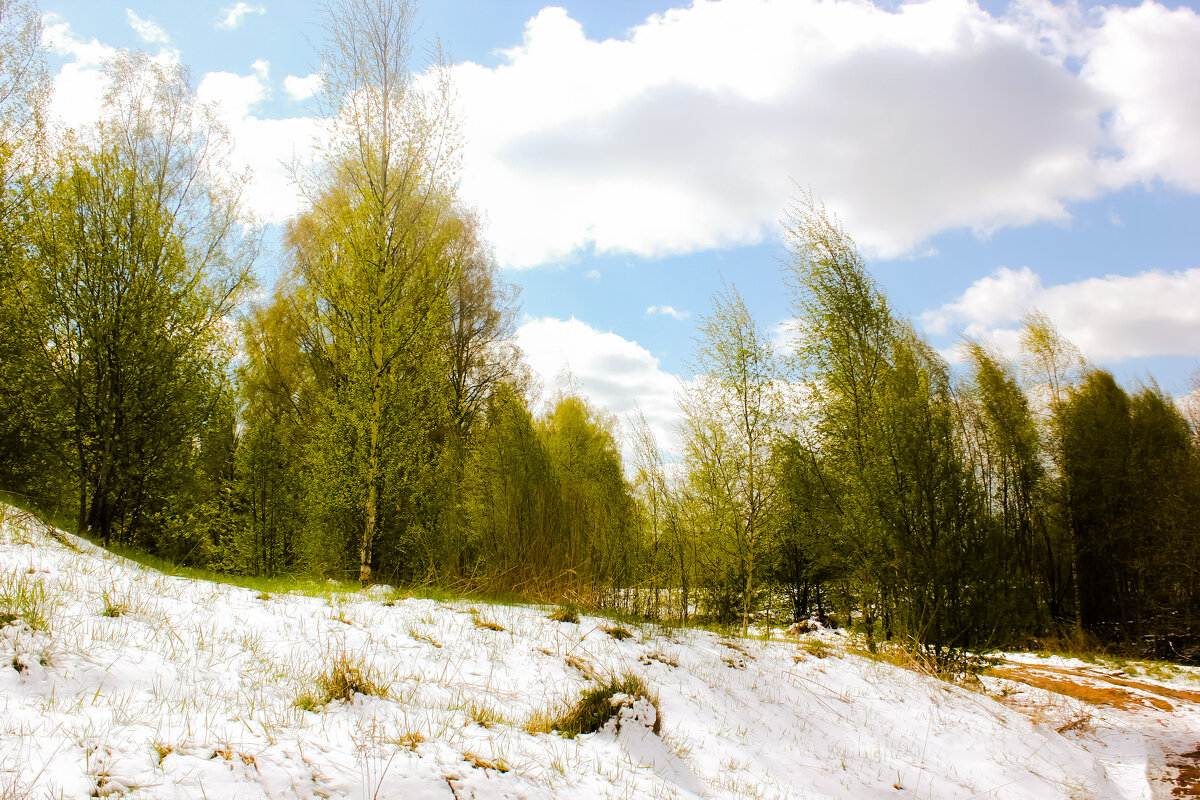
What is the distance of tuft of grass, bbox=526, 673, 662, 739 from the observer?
431cm

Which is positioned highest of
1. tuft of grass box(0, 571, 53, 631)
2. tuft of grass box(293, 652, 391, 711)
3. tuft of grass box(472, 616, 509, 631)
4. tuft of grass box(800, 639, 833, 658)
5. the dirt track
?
tuft of grass box(0, 571, 53, 631)

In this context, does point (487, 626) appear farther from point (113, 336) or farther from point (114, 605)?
point (113, 336)

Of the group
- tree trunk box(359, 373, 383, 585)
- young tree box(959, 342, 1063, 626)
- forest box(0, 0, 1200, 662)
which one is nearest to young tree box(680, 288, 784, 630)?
forest box(0, 0, 1200, 662)

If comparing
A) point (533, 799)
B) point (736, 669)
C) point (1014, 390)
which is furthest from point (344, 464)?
point (1014, 390)

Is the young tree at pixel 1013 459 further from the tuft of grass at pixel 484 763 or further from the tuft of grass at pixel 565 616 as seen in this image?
the tuft of grass at pixel 484 763

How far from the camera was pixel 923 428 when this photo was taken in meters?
11.2

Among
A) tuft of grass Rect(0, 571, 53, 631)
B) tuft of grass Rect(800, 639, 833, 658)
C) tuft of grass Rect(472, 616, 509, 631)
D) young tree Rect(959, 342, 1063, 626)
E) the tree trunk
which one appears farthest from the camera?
young tree Rect(959, 342, 1063, 626)

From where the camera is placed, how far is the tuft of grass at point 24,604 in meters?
3.56

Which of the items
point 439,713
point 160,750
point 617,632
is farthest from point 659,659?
point 160,750

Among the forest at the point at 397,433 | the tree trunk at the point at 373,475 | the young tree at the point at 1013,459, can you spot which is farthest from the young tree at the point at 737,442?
the young tree at the point at 1013,459

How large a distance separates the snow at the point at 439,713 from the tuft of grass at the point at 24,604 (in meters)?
0.10

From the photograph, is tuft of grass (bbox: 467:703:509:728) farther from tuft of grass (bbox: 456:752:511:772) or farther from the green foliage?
the green foliage

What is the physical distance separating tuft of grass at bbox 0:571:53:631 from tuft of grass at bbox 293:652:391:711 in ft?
5.41

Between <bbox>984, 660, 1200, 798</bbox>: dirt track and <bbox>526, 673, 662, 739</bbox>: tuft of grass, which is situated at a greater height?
<bbox>526, 673, 662, 739</bbox>: tuft of grass
